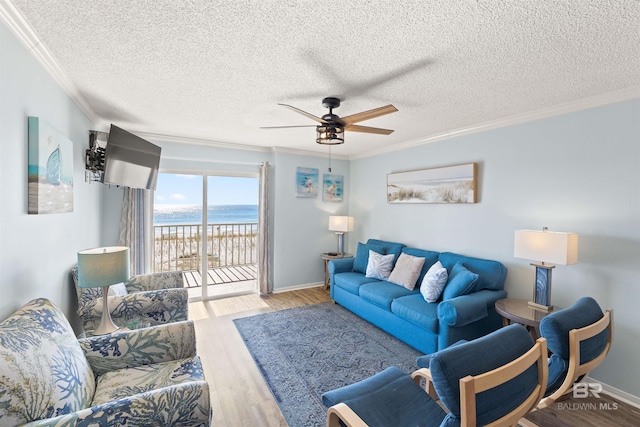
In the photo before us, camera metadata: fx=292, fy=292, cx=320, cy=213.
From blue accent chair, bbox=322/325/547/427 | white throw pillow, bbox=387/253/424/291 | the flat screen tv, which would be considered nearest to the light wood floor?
blue accent chair, bbox=322/325/547/427

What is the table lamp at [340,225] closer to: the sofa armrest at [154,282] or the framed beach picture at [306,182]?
the framed beach picture at [306,182]

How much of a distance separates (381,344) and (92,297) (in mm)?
2748

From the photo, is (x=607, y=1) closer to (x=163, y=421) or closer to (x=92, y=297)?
(x=163, y=421)

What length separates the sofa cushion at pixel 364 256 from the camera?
4316 millimetres

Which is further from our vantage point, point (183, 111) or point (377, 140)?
point (377, 140)

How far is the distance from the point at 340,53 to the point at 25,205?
2.06m

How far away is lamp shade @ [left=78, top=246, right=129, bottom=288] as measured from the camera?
6.75 feet

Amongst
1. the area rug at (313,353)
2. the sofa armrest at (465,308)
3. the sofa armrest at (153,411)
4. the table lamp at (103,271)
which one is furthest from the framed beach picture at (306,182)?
the sofa armrest at (153,411)

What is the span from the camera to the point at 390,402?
1590 millimetres

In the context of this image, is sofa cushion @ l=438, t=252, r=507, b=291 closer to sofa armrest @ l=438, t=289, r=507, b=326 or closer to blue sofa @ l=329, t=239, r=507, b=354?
blue sofa @ l=329, t=239, r=507, b=354

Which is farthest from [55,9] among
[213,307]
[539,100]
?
[213,307]

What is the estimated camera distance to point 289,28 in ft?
5.14

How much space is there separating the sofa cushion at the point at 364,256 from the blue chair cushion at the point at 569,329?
2.65 meters

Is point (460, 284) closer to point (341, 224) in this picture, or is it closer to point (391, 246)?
point (391, 246)
